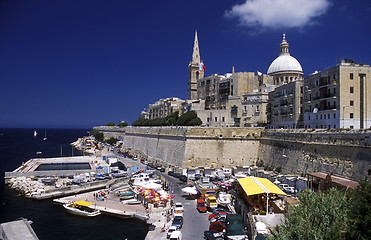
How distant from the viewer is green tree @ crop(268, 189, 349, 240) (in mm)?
9352

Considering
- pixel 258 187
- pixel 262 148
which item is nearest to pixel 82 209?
pixel 258 187

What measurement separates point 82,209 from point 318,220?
19.2 metres

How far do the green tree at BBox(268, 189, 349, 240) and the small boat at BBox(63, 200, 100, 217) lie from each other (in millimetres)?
16800

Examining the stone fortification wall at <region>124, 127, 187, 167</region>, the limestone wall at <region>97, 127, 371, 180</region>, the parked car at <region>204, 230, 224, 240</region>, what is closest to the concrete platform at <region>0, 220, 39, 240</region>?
the parked car at <region>204, 230, 224, 240</region>

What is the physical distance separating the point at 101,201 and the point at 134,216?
504 centimetres

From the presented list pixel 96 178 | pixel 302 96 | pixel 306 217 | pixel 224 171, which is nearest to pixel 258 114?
pixel 302 96

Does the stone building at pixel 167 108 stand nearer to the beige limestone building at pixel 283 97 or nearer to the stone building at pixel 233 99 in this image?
the beige limestone building at pixel 283 97

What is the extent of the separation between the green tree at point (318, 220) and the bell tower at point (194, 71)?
51.8 meters

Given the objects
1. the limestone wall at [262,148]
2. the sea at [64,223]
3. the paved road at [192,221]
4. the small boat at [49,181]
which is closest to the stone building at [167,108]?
the limestone wall at [262,148]

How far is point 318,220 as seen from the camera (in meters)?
9.97

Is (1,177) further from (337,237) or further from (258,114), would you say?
(337,237)

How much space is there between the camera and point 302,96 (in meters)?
34.7

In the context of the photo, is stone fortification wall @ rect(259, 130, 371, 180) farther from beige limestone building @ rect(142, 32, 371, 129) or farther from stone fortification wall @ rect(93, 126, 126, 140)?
stone fortification wall @ rect(93, 126, 126, 140)

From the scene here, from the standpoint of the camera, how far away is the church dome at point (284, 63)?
162 feet
